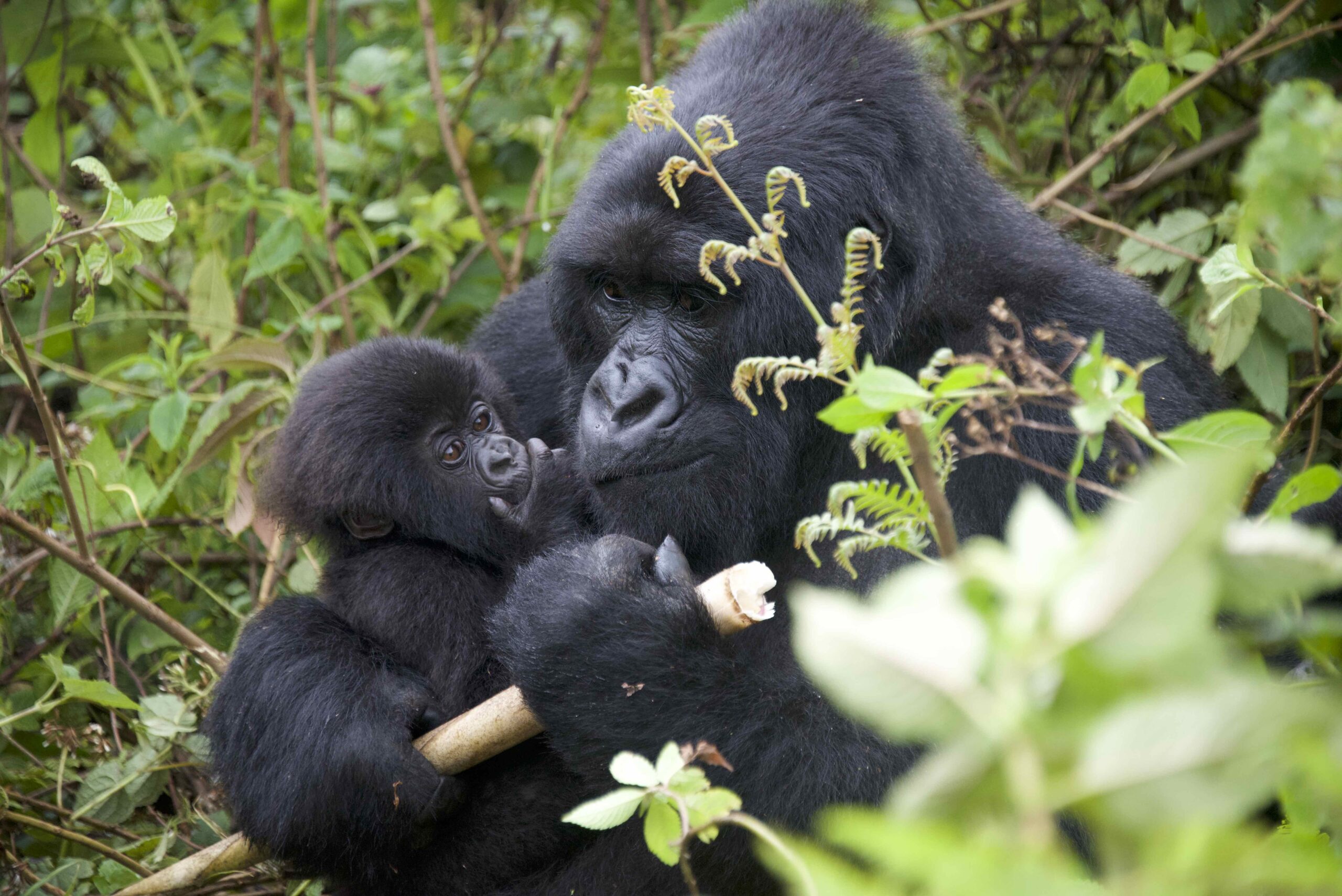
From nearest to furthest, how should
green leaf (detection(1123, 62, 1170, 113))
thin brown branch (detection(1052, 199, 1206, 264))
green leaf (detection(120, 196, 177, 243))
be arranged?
1. green leaf (detection(120, 196, 177, 243))
2. green leaf (detection(1123, 62, 1170, 113))
3. thin brown branch (detection(1052, 199, 1206, 264))

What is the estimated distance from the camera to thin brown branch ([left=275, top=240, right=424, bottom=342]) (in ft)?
12.4

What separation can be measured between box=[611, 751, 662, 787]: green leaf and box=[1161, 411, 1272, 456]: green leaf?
70 cm

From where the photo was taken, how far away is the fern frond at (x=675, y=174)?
1.90m

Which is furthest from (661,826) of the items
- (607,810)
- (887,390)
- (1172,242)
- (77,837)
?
(1172,242)

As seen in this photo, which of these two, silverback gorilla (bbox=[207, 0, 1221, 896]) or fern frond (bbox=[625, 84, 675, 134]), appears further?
silverback gorilla (bbox=[207, 0, 1221, 896])

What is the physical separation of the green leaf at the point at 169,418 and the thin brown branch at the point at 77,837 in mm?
986

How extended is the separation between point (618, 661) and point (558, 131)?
261 cm

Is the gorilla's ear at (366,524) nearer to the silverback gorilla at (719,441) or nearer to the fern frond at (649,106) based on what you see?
the silverback gorilla at (719,441)

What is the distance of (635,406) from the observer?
2.28 metres

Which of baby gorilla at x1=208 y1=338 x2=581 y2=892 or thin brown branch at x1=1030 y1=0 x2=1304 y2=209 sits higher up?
thin brown branch at x1=1030 y1=0 x2=1304 y2=209

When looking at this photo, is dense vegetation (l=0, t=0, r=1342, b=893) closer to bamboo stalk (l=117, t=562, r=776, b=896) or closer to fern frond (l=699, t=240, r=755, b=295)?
bamboo stalk (l=117, t=562, r=776, b=896)

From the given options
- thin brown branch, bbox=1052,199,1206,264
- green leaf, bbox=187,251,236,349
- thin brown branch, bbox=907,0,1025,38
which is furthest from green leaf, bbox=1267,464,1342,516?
green leaf, bbox=187,251,236,349

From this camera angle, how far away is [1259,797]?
715 millimetres

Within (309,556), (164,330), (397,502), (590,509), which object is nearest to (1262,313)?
(590,509)
